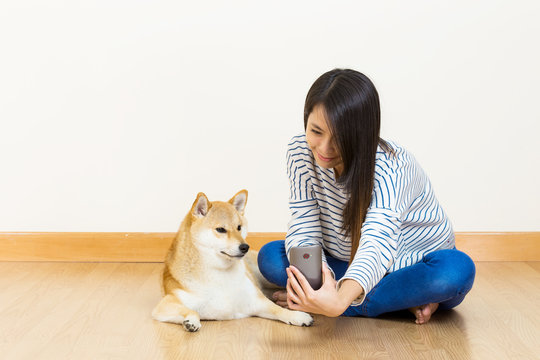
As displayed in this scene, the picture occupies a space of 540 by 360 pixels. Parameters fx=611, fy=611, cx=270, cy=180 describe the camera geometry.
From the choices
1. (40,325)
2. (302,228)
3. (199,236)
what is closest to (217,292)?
(199,236)

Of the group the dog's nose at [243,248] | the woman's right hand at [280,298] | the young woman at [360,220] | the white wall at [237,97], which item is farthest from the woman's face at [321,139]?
the white wall at [237,97]

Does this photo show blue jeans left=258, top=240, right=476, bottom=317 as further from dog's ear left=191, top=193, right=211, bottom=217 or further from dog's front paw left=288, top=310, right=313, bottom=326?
dog's ear left=191, top=193, right=211, bottom=217

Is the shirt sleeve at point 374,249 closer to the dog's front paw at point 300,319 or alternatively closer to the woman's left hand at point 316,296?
the woman's left hand at point 316,296

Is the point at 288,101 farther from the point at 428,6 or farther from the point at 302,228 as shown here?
the point at 302,228

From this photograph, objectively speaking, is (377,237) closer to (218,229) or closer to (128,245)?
(218,229)

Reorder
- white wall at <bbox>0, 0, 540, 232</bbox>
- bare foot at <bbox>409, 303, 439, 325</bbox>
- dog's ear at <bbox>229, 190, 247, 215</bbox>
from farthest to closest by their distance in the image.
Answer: white wall at <bbox>0, 0, 540, 232</bbox> < dog's ear at <bbox>229, 190, 247, 215</bbox> < bare foot at <bbox>409, 303, 439, 325</bbox>

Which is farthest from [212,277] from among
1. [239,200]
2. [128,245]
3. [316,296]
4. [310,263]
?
[128,245]

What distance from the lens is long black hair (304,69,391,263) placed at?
1.56 m

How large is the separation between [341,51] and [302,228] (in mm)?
1015

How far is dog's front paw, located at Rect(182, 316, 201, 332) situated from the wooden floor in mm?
18

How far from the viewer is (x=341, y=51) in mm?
2609

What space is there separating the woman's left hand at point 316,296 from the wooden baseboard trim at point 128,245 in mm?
1150

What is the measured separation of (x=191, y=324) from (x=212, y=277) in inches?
7.1

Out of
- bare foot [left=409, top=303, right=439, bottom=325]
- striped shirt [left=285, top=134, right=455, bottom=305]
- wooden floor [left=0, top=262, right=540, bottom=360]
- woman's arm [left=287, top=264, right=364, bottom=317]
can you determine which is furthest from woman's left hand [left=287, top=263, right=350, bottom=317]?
bare foot [left=409, top=303, right=439, bottom=325]
